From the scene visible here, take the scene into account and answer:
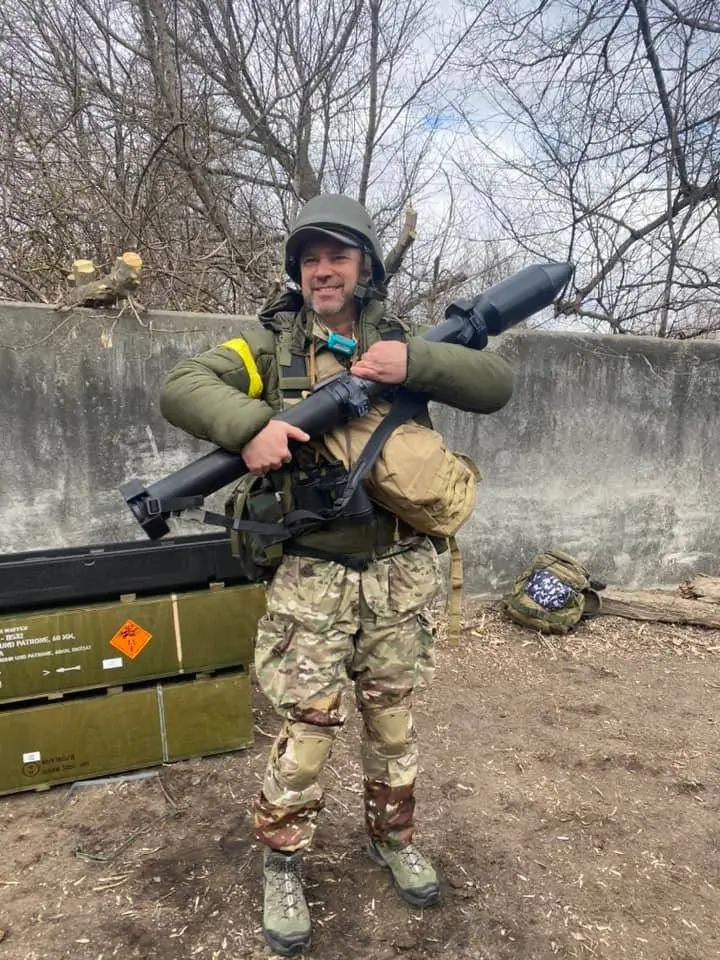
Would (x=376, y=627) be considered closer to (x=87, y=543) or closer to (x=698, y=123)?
(x=87, y=543)

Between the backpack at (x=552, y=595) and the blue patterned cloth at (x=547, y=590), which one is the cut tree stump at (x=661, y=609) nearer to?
the backpack at (x=552, y=595)


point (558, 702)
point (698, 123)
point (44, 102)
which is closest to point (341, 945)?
point (558, 702)

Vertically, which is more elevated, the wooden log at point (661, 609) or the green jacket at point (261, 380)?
the green jacket at point (261, 380)

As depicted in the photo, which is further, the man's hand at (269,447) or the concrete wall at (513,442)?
the concrete wall at (513,442)

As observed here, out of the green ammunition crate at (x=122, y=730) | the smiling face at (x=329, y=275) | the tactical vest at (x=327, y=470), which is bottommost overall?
the green ammunition crate at (x=122, y=730)

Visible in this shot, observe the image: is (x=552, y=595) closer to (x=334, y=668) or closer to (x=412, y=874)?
(x=412, y=874)

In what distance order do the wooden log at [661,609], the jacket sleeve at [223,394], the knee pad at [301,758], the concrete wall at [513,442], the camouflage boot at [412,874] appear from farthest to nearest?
the wooden log at [661,609], the concrete wall at [513,442], the camouflage boot at [412,874], the knee pad at [301,758], the jacket sleeve at [223,394]

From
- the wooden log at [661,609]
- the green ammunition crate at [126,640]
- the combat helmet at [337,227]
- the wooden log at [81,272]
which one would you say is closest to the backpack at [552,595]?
the wooden log at [661,609]

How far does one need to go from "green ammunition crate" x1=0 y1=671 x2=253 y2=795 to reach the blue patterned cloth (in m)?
2.37

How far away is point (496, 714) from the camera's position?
3.70 metres

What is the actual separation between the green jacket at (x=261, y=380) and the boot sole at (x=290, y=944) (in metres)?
1.47

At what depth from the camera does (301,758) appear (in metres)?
2.04

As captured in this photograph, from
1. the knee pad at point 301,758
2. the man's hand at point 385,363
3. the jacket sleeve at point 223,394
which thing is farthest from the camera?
the knee pad at point 301,758

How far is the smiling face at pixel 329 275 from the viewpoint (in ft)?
6.70
